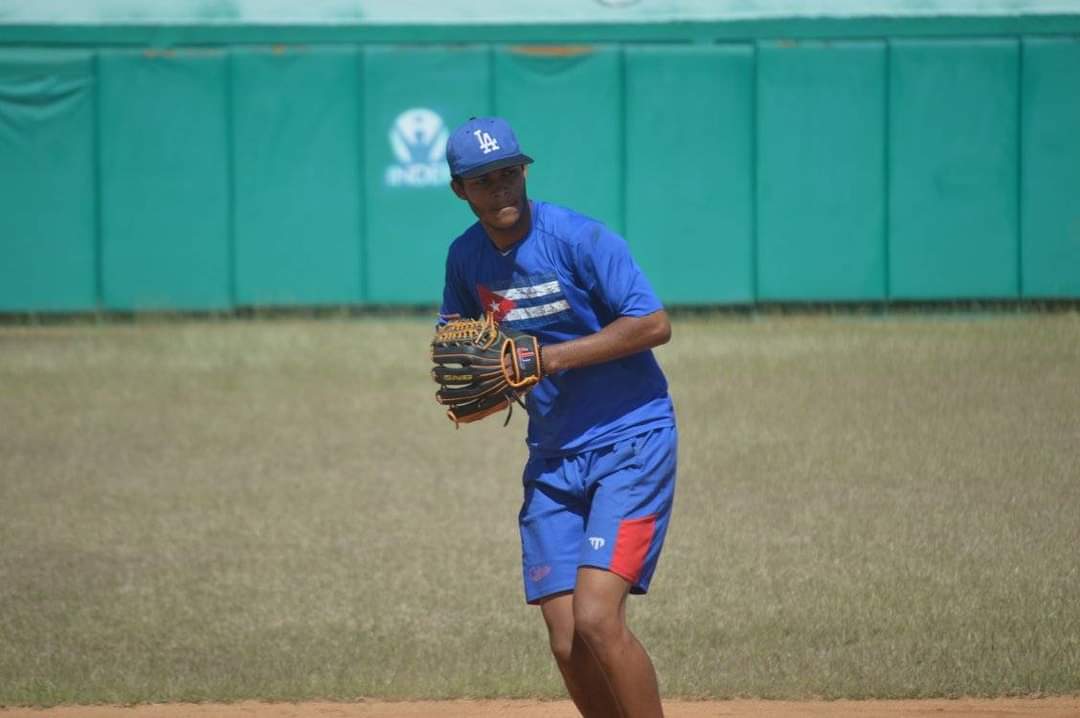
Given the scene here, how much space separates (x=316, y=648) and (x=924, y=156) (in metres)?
11.8

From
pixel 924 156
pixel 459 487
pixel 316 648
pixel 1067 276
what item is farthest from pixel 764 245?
pixel 316 648

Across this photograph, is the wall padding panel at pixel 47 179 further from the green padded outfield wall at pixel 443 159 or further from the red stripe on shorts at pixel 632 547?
the red stripe on shorts at pixel 632 547

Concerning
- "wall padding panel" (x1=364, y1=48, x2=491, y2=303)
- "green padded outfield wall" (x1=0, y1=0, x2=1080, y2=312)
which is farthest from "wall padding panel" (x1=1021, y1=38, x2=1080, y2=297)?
"wall padding panel" (x1=364, y1=48, x2=491, y2=303)

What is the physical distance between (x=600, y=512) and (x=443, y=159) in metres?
12.9

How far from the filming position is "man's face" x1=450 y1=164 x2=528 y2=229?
15.9 feet

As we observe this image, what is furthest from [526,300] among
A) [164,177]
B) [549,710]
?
[164,177]

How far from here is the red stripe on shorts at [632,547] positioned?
184 inches

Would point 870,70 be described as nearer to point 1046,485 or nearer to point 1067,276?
point 1067,276

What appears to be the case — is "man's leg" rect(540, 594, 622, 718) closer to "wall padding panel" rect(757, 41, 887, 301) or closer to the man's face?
the man's face

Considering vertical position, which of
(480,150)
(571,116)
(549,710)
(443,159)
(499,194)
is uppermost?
(571,116)

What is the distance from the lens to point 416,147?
17.5 metres

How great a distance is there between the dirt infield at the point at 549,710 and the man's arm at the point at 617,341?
186cm

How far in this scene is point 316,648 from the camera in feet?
22.8

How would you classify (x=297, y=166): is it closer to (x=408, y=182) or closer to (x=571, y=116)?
(x=408, y=182)
